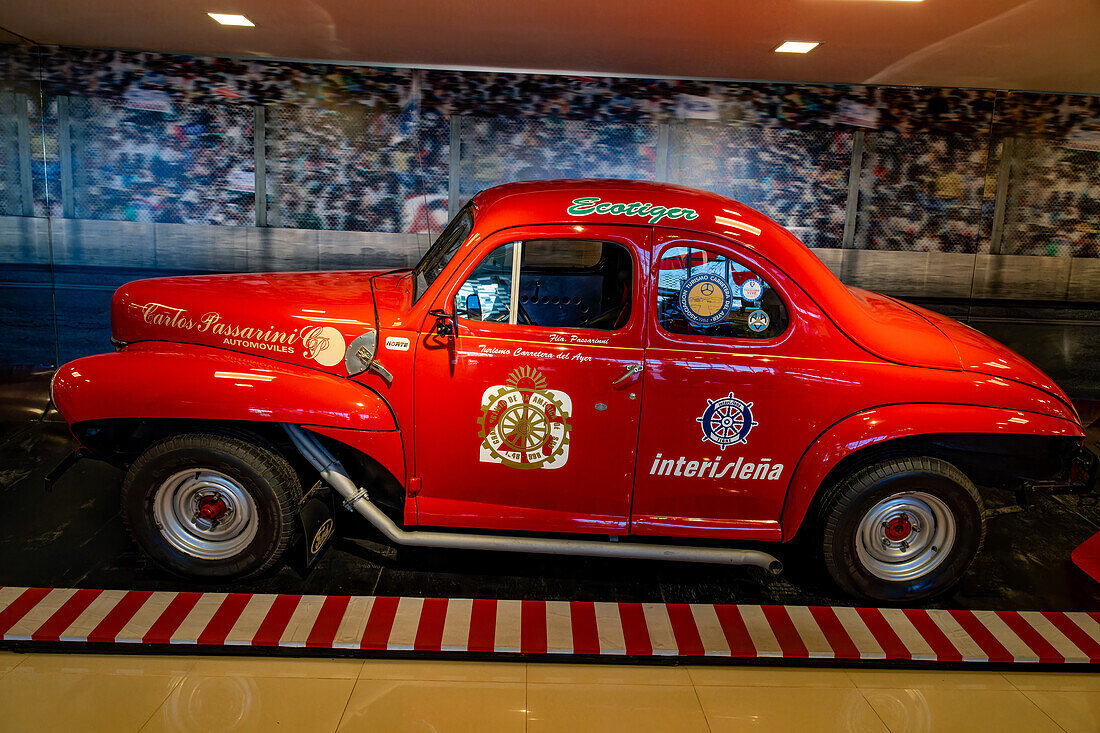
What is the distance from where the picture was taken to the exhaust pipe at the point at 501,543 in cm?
369

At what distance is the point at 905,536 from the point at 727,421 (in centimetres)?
116

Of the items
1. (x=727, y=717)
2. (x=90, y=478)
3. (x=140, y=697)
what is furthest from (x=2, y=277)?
(x=727, y=717)

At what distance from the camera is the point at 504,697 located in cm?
312

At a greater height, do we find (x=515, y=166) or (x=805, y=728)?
(x=515, y=166)

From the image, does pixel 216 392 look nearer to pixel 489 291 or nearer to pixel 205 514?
pixel 205 514

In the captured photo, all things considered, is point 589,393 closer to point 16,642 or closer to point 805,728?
point 805,728

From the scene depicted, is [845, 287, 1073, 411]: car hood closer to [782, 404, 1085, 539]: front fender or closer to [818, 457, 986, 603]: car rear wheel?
[782, 404, 1085, 539]: front fender

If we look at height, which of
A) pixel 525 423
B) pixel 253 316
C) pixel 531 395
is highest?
pixel 253 316

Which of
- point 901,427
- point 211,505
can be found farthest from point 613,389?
point 211,505

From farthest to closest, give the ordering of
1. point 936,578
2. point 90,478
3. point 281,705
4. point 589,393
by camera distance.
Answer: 1. point 90,478
2. point 936,578
3. point 589,393
4. point 281,705

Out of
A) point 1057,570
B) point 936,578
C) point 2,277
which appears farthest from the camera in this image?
point 2,277

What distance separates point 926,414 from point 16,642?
4195 mm

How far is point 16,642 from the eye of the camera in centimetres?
328

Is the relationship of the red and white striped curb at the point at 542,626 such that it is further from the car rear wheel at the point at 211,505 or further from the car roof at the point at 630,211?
the car roof at the point at 630,211
